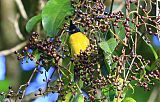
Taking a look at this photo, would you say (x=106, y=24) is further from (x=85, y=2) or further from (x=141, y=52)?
(x=141, y=52)

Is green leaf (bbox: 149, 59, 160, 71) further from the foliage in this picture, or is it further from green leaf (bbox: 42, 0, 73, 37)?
green leaf (bbox: 42, 0, 73, 37)

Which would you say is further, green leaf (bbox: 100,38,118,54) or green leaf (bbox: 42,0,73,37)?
green leaf (bbox: 42,0,73,37)

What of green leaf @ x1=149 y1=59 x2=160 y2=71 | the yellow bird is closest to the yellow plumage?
the yellow bird

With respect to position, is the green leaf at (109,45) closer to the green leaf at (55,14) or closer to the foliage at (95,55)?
the foliage at (95,55)

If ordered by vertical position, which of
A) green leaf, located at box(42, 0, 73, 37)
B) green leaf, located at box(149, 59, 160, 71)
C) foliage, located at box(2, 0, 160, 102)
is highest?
green leaf, located at box(42, 0, 73, 37)

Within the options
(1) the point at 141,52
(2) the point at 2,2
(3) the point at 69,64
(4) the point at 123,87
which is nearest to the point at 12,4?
(2) the point at 2,2

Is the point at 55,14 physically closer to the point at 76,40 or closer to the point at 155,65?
the point at 76,40

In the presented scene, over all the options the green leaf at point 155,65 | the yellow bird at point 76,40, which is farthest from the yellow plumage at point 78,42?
the green leaf at point 155,65
